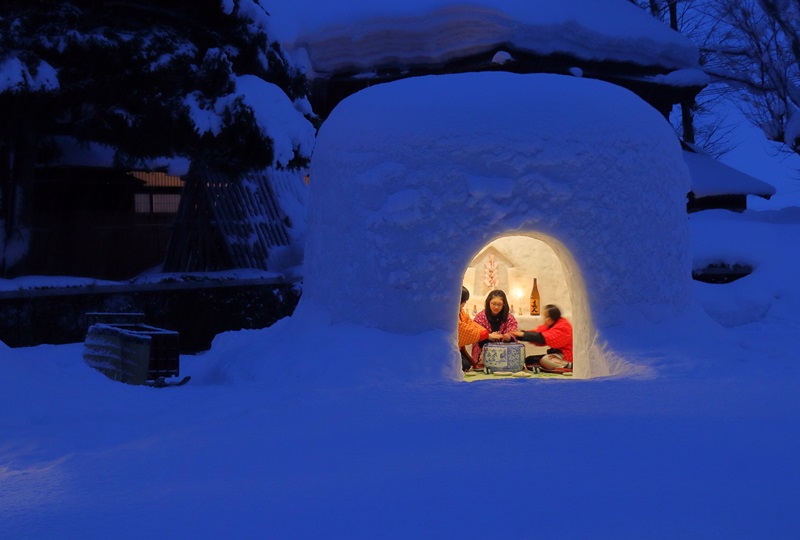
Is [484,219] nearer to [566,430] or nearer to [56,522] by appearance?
[566,430]

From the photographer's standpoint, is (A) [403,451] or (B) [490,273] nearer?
(A) [403,451]

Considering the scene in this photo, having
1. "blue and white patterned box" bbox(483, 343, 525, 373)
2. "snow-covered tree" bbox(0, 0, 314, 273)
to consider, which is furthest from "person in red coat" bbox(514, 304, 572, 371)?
"snow-covered tree" bbox(0, 0, 314, 273)

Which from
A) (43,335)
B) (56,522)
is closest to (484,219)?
(56,522)

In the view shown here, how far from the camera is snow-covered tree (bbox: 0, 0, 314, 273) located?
10.4 metres

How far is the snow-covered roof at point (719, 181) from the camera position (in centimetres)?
1609

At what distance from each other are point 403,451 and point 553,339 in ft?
15.1

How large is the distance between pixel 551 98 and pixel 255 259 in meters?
7.66

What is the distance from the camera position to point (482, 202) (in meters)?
7.05

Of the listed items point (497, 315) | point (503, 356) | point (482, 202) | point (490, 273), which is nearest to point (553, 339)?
point (497, 315)

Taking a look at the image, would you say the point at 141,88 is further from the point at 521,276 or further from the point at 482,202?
the point at 482,202

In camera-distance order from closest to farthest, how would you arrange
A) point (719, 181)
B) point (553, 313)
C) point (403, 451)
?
point (403, 451) < point (553, 313) < point (719, 181)

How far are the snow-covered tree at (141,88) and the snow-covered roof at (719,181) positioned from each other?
7.67 m

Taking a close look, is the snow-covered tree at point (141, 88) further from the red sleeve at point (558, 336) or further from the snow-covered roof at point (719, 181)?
the snow-covered roof at point (719, 181)

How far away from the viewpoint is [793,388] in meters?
6.52
